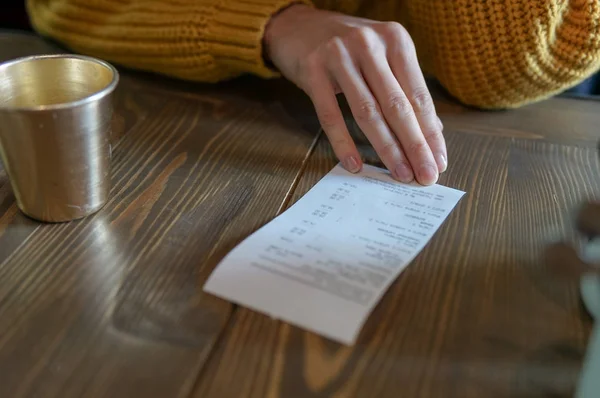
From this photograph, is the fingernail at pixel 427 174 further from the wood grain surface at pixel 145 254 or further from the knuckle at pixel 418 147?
the wood grain surface at pixel 145 254

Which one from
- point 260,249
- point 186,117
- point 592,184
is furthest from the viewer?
point 186,117

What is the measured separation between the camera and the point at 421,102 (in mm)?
633

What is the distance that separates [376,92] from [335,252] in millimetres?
227

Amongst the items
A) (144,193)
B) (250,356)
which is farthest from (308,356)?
(144,193)

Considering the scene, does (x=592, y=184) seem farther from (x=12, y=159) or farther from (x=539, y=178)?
(x=12, y=159)

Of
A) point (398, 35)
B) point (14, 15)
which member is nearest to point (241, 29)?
point (398, 35)

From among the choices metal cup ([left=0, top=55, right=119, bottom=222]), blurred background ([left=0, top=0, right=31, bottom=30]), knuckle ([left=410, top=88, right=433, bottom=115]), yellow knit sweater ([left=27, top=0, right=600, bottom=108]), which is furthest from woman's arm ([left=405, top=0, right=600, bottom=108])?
blurred background ([left=0, top=0, right=31, bottom=30])

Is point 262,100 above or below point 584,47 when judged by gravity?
below

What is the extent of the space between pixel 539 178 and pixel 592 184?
0.18ft

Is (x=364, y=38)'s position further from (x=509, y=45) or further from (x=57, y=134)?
(x=57, y=134)

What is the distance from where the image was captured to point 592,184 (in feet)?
1.96

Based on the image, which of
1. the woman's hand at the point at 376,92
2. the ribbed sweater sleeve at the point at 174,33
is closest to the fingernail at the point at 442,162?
the woman's hand at the point at 376,92

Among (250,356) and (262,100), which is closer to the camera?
(250,356)

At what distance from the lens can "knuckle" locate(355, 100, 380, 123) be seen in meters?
0.62
